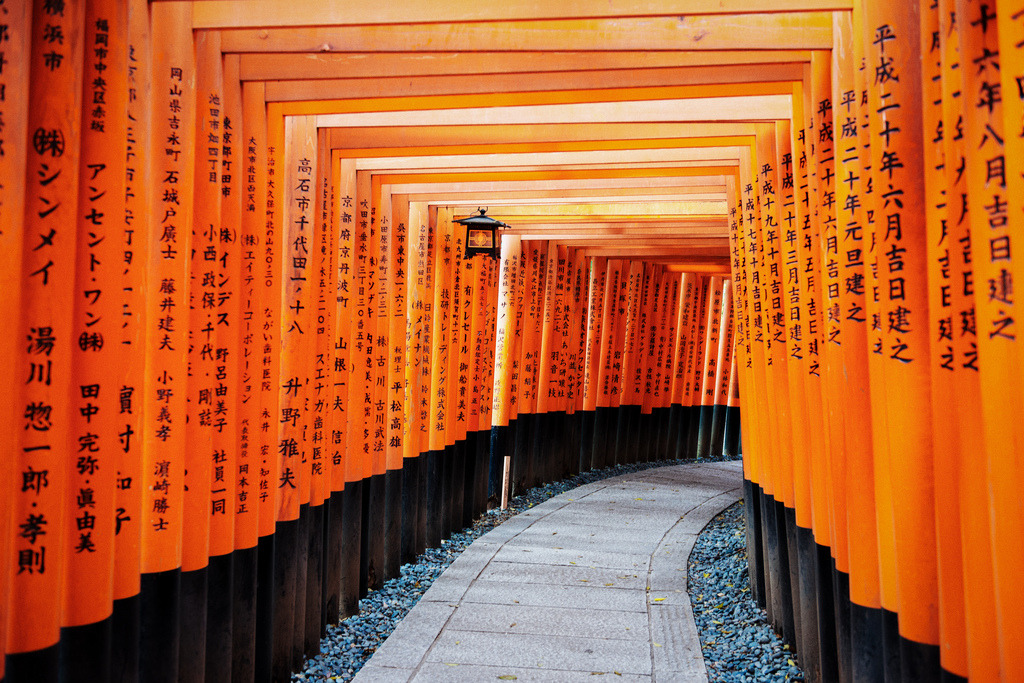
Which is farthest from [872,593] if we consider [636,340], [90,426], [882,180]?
[636,340]

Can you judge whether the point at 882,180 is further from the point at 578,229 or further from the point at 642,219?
the point at 578,229

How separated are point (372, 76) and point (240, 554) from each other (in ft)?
9.30

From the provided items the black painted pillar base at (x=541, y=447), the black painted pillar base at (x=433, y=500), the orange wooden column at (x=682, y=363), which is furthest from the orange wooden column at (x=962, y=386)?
the orange wooden column at (x=682, y=363)

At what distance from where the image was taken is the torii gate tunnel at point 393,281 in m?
2.42

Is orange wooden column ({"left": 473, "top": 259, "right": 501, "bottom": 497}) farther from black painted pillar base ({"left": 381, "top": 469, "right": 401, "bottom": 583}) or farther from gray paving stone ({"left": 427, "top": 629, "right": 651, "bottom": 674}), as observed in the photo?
gray paving stone ({"left": 427, "top": 629, "right": 651, "bottom": 674})

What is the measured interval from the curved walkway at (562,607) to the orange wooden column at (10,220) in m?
2.95

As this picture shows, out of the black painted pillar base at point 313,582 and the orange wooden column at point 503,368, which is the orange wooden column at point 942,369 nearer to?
the black painted pillar base at point 313,582

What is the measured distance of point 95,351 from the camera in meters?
2.96

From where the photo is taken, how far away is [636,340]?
571 inches

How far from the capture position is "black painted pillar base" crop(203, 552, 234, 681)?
13.6 ft

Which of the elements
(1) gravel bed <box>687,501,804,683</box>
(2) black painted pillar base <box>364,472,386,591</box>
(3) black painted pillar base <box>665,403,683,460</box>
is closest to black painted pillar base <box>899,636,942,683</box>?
(1) gravel bed <box>687,501,804,683</box>

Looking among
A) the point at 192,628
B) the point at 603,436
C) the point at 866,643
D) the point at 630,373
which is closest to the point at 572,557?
the point at 192,628

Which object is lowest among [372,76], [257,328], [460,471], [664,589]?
[664,589]

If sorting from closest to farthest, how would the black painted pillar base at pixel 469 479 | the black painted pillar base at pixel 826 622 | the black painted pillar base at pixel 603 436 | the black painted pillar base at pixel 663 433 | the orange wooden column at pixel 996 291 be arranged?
the orange wooden column at pixel 996 291
the black painted pillar base at pixel 826 622
the black painted pillar base at pixel 469 479
the black painted pillar base at pixel 603 436
the black painted pillar base at pixel 663 433
